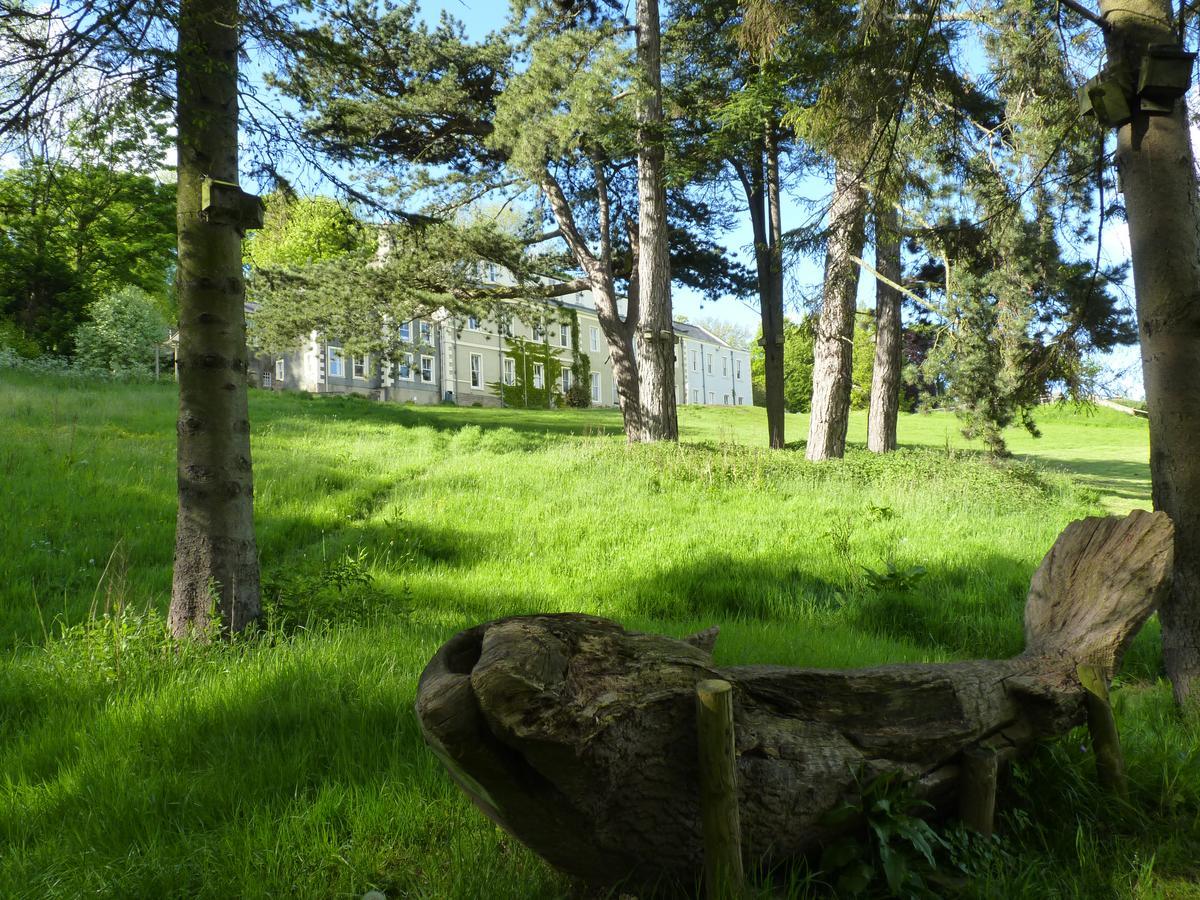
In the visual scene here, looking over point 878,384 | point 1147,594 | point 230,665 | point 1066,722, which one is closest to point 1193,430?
point 1147,594

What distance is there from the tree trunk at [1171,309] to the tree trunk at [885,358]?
12226 mm

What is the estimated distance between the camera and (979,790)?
A: 259 cm

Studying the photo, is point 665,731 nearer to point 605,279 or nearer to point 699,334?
point 605,279

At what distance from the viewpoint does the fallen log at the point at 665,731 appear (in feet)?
6.08

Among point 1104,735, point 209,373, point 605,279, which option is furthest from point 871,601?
point 605,279

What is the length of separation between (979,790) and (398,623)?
3.58 m

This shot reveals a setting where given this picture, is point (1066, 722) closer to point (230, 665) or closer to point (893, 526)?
point (230, 665)

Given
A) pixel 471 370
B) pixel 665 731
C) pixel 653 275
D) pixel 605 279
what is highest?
pixel 471 370

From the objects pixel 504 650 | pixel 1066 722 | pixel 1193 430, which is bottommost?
pixel 1066 722

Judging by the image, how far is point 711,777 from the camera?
1992mm

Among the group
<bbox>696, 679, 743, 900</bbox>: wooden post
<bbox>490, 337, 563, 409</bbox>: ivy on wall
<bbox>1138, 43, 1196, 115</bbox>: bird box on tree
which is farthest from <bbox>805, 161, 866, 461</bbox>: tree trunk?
<bbox>490, 337, 563, 409</bbox>: ivy on wall

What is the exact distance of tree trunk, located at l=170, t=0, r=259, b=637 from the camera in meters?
4.30

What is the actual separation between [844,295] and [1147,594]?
11426mm

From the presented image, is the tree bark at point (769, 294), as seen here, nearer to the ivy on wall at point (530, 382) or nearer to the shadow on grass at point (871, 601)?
the shadow on grass at point (871, 601)
